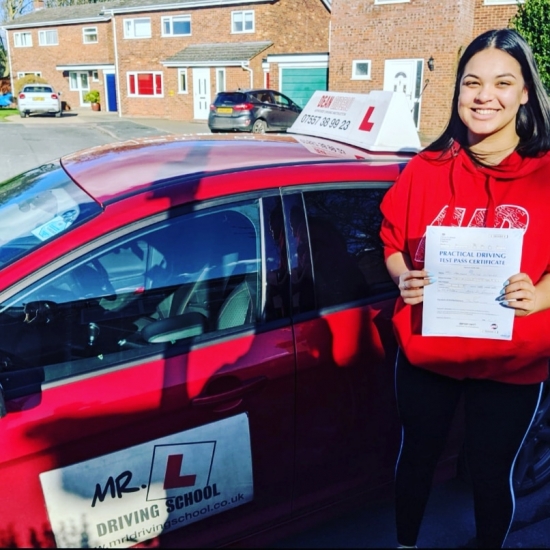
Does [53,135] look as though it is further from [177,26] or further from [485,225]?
[485,225]

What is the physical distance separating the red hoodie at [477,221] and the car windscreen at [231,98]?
19234 millimetres

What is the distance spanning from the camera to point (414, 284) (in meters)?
1.84

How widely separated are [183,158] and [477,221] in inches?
48.4

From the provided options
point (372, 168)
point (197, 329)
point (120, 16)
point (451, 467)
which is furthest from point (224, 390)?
point (120, 16)

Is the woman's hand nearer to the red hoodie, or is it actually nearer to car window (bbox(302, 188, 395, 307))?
the red hoodie

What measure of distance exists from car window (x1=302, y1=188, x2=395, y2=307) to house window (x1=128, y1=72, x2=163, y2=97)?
1199 inches

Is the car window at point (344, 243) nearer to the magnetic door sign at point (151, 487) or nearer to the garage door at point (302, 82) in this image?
the magnetic door sign at point (151, 487)

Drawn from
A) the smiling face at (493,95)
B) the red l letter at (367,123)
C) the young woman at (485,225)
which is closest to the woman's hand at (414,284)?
the young woman at (485,225)

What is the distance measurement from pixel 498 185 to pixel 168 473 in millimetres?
1435

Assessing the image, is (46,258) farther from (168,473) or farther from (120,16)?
(120,16)

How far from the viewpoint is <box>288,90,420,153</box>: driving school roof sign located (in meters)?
2.79

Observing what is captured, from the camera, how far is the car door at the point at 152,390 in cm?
176

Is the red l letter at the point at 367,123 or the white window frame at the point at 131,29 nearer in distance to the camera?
the red l letter at the point at 367,123

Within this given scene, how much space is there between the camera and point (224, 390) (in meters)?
1.97
